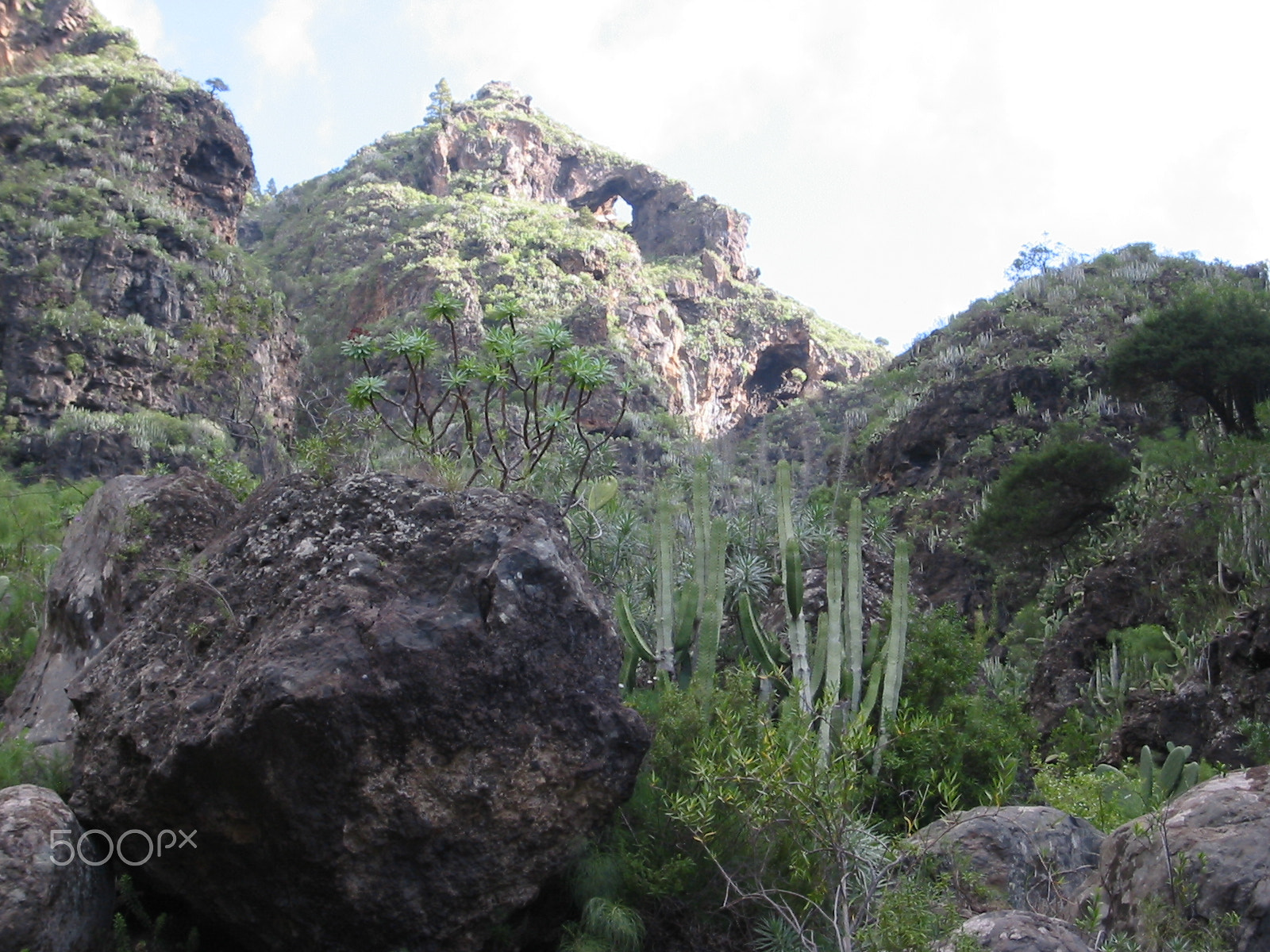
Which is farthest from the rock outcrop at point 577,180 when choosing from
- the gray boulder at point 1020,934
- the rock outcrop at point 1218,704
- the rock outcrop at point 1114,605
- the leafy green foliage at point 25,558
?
the gray boulder at point 1020,934

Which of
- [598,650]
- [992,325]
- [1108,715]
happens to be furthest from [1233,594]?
[992,325]

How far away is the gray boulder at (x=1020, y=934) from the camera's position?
424 centimetres

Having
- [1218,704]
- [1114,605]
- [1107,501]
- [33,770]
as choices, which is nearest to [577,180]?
[1107,501]

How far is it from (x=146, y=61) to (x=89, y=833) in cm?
5800

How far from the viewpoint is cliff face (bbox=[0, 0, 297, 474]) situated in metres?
30.4

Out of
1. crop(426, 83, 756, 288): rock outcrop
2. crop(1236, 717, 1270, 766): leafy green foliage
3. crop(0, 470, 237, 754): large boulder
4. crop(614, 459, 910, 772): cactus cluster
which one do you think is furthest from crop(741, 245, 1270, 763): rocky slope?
crop(426, 83, 756, 288): rock outcrop

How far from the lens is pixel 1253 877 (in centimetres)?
462

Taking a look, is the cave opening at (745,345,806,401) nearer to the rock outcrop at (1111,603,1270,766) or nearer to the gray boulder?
the rock outcrop at (1111,603,1270,766)

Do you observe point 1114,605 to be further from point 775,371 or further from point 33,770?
point 775,371

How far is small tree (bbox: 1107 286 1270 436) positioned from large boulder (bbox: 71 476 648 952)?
19.9 metres

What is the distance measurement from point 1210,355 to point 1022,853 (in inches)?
719

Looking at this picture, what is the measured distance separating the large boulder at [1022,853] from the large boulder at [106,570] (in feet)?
18.9

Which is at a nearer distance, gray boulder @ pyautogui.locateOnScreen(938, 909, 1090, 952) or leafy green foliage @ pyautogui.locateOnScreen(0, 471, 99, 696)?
gray boulder @ pyautogui.locateOnScreen(938, 909, 1090, 952)

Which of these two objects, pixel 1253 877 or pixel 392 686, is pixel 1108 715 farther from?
pixel 392 686
